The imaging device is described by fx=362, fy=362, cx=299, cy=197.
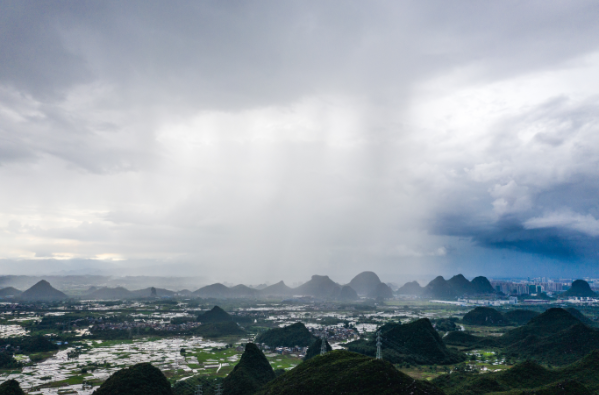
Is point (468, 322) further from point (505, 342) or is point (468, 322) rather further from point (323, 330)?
point (323, 330)

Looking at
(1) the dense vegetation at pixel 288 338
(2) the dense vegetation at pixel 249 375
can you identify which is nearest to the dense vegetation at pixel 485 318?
(1) the dense vegetation at pixel 288 338

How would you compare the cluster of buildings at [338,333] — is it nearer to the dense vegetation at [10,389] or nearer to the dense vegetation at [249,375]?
the dense vegetation at [249,375]

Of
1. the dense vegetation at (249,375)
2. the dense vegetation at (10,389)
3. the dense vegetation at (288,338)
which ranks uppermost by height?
the dense vegetation at (10,389)

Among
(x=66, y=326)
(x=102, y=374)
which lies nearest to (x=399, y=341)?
(x=102, y=374)

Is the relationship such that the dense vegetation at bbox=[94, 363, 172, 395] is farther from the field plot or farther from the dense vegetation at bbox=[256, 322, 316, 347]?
the dense vegetation at bbox=[256, 322, 316, 347]

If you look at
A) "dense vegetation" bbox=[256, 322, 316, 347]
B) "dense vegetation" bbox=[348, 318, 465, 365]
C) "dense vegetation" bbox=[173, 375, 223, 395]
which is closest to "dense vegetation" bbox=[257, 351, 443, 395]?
"dense vegetation" bbox=[173, 375, 223, 395]

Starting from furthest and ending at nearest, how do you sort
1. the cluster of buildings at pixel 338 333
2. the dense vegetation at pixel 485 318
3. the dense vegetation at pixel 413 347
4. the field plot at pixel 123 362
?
the dense vegetation at pixel 485 318 → the cluster of buildings at pixel 338 333 → the dense vegetation at pixel 413 347 → the field plot at pixel 123 362
